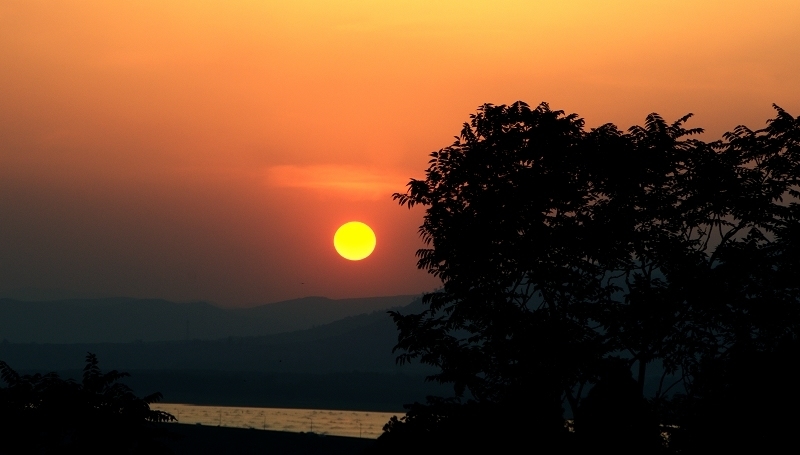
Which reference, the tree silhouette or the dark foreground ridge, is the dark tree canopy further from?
the dark foreground ridge

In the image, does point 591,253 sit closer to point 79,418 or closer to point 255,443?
point 79,418

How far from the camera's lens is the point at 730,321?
38.0 meters

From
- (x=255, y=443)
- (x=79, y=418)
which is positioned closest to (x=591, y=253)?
(x=79, y=418)

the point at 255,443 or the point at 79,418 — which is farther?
the point at 255,443

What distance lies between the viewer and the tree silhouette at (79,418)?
3269 centimetres

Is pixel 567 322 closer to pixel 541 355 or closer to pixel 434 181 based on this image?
pixel 541 355

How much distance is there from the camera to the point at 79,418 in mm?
32719

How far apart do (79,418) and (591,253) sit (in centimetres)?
1901

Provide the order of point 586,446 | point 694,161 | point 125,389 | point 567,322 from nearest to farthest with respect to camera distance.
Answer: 1. point 586,446
2. point 125,389
3. point 567,322
4. point 694,161

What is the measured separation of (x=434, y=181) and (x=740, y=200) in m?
11.8

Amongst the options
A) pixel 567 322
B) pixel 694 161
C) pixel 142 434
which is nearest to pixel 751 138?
pixel 694 161

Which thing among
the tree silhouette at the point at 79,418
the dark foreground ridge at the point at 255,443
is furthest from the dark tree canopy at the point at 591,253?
the dark foreground ridge at the point at 255,443

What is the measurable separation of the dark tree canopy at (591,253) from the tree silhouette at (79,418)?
31.5ft

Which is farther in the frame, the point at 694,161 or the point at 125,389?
the point at 694,161
